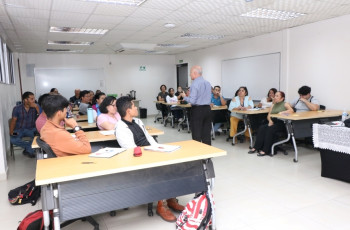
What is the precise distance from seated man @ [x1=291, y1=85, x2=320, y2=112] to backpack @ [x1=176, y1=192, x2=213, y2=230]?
13.1 ft

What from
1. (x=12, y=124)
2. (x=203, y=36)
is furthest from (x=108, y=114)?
(x=203, y=36)

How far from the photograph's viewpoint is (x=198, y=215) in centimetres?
233

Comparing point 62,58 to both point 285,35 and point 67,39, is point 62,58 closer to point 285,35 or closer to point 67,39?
point 67,39

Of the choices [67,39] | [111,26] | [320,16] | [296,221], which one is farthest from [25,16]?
[320,16]

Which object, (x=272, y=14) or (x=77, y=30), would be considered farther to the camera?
(x=77, y=30)

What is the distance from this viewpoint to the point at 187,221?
238 centimetres

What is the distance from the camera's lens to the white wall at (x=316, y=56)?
18.0 feet

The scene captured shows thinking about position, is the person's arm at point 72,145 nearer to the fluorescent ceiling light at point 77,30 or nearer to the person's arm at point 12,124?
the person's arm at point 12,124

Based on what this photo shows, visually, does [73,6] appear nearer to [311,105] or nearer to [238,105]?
[238,105]

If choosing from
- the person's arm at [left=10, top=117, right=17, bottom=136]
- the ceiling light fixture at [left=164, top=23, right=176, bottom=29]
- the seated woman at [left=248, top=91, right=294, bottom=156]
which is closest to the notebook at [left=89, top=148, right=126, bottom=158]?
the seated woman at [left=248, top=91, right=294, bottom=156]

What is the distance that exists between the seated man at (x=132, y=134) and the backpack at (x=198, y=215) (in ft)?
1.11

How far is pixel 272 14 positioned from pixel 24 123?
5532mm

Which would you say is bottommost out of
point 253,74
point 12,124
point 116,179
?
point 116,179

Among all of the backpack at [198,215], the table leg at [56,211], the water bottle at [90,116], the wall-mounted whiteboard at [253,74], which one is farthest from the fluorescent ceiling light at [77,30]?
the backpack at [198,215]
